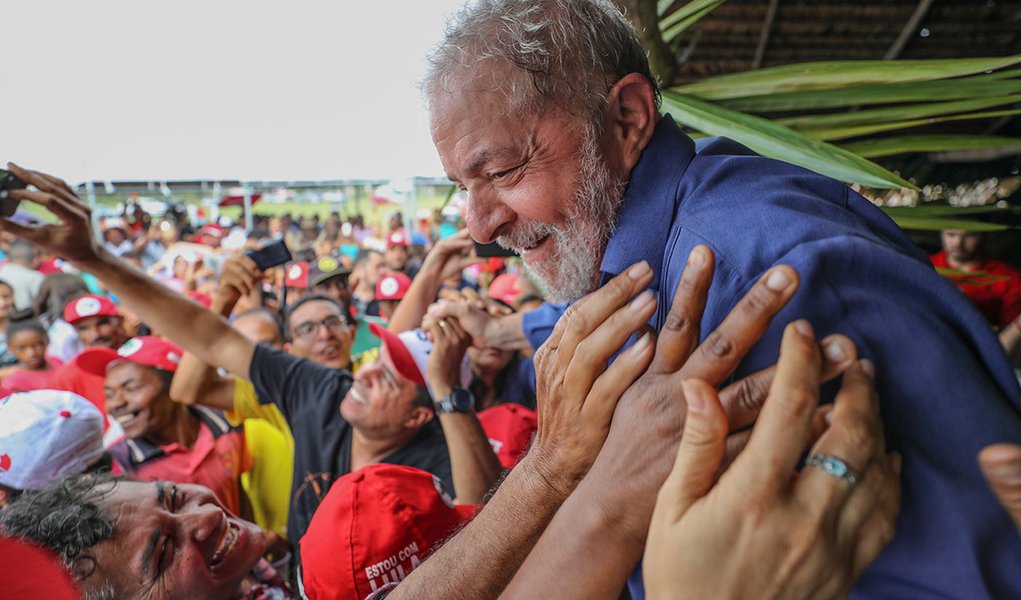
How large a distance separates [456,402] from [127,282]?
1.32 meters

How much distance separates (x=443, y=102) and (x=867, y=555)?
0.86 m

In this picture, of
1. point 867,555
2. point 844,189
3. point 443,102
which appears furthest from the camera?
point 443,102

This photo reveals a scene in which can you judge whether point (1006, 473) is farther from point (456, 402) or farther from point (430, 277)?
point (430, 277)

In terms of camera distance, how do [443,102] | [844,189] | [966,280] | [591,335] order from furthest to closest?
[966,280] → [443,102] → [844,189] → [591,335]

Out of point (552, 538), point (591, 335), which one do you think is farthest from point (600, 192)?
point (552, 538)

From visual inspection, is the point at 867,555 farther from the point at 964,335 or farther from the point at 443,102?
the point at 443,102

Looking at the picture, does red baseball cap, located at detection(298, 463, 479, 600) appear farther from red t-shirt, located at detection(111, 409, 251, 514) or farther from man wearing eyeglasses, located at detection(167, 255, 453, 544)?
red t-shirt, located at detection(111, 409, 251, 514)

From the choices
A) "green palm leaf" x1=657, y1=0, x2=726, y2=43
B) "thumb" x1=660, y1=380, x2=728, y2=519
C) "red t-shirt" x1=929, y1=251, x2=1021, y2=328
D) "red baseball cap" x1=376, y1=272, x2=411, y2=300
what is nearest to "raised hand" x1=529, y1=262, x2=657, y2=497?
"thumb" x1=660, y1=380, x2=728, y2=519

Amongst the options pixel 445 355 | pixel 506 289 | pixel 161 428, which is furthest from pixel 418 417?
pixel 506 289

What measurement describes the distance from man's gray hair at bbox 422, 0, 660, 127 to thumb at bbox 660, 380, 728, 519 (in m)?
0.59

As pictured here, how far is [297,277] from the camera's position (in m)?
5.50

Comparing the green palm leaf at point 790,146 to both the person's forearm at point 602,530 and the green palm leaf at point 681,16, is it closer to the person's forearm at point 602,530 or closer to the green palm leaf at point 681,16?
the green palm leaf at point 681,16

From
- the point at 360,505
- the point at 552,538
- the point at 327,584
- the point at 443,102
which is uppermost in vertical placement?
the point at 443,102

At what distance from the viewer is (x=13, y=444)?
2195mm
